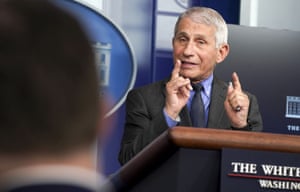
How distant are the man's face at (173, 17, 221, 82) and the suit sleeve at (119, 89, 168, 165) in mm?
219

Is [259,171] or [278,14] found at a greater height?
[278,14]

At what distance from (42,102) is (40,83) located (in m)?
0.01

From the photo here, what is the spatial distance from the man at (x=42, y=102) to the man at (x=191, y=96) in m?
1.74

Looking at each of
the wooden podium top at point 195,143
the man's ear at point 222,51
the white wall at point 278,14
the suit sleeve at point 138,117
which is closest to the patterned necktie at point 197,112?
the suit sleeve at point 138,117

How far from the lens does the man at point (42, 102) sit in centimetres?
52

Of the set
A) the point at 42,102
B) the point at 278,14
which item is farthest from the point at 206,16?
the point at 42,102

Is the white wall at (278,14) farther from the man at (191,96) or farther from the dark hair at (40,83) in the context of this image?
the dark hair at (40,83)

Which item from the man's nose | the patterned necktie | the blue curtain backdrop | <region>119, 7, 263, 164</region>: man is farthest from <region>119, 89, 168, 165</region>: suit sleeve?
the blue curtain backdrop

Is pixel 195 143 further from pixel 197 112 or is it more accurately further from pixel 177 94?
pixel 197 112

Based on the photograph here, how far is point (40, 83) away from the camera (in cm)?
52

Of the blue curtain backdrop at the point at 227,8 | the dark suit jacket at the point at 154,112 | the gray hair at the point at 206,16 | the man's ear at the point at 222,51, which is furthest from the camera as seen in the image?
the blue curtain backdrop at the point at 227,8

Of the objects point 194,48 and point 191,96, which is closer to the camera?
point 191,96

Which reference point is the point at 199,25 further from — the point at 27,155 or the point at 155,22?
the point at 27,155

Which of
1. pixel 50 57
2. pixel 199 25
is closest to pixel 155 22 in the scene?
pixel 199 25
